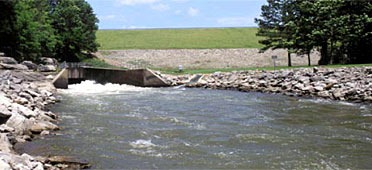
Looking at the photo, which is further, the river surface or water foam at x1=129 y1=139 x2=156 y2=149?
water foam at x1=129 y1=139 x2=156 y2=149

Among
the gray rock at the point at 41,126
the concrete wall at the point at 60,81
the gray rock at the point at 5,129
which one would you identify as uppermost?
the concrete wall at the point at 60,81

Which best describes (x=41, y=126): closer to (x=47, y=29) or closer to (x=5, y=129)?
(x=5, y=129)

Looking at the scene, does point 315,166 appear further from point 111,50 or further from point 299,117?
point 111,50

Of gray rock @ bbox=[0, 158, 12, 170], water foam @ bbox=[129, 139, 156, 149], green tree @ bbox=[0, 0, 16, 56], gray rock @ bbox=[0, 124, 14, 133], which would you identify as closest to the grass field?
green tree @ bbox=[0, 0, 16, 56]

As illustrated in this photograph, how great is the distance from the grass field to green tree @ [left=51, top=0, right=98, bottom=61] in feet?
50.7

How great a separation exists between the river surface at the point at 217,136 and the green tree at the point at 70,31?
30.9 meters

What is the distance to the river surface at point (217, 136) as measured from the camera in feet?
33.3

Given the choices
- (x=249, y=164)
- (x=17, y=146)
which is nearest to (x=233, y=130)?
(x=249, y=164)

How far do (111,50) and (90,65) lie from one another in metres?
24.3

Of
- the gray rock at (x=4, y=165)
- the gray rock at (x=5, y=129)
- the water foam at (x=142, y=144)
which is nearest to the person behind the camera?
the gray rock at (x=4, y=165)

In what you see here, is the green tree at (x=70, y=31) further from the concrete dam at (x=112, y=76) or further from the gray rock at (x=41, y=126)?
the gray rock at (x=41, y=126)

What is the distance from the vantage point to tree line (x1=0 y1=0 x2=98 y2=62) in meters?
37.7

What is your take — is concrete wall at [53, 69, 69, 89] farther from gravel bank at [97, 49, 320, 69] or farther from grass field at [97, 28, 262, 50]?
grass field at [97, 28, 262, 50]

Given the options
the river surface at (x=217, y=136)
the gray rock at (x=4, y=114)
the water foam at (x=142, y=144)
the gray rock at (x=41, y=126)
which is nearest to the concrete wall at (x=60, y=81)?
the river surface at (x=217, y=136)
